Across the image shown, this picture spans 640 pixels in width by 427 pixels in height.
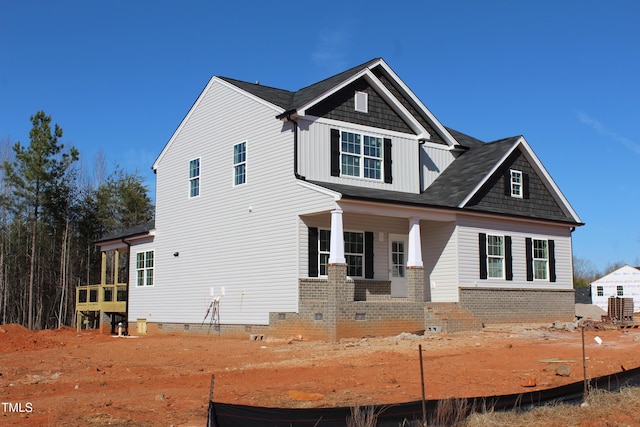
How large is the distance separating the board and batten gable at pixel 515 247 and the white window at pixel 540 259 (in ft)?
0.64

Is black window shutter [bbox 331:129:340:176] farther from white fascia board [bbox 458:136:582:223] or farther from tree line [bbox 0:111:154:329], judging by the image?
tree line [bbox 0:111:154:329]

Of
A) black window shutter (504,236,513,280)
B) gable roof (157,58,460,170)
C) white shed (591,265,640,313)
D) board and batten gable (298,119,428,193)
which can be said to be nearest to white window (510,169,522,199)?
black window shutter (504,236,513,280)

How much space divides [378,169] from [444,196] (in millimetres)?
2509

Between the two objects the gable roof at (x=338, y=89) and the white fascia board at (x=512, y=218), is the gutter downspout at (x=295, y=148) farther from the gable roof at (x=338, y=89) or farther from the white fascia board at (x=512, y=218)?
the white fascia board at (x=512, y=218)

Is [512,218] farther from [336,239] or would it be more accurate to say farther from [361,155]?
[336,239]

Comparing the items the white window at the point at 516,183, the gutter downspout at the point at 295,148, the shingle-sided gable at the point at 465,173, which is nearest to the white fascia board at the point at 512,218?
the shingle-sided gable at the point at 465,173

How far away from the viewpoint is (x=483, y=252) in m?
23.9

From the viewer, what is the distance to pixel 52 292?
4509 centimetres

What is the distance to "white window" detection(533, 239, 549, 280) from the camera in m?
26.1

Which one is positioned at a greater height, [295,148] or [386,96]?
[386,96]

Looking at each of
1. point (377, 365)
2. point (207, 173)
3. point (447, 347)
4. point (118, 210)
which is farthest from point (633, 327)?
point (118, 210)

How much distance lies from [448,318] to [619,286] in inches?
1629

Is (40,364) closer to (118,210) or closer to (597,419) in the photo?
(597,419)

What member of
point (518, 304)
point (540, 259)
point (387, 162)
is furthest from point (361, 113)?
point (540, 259)
